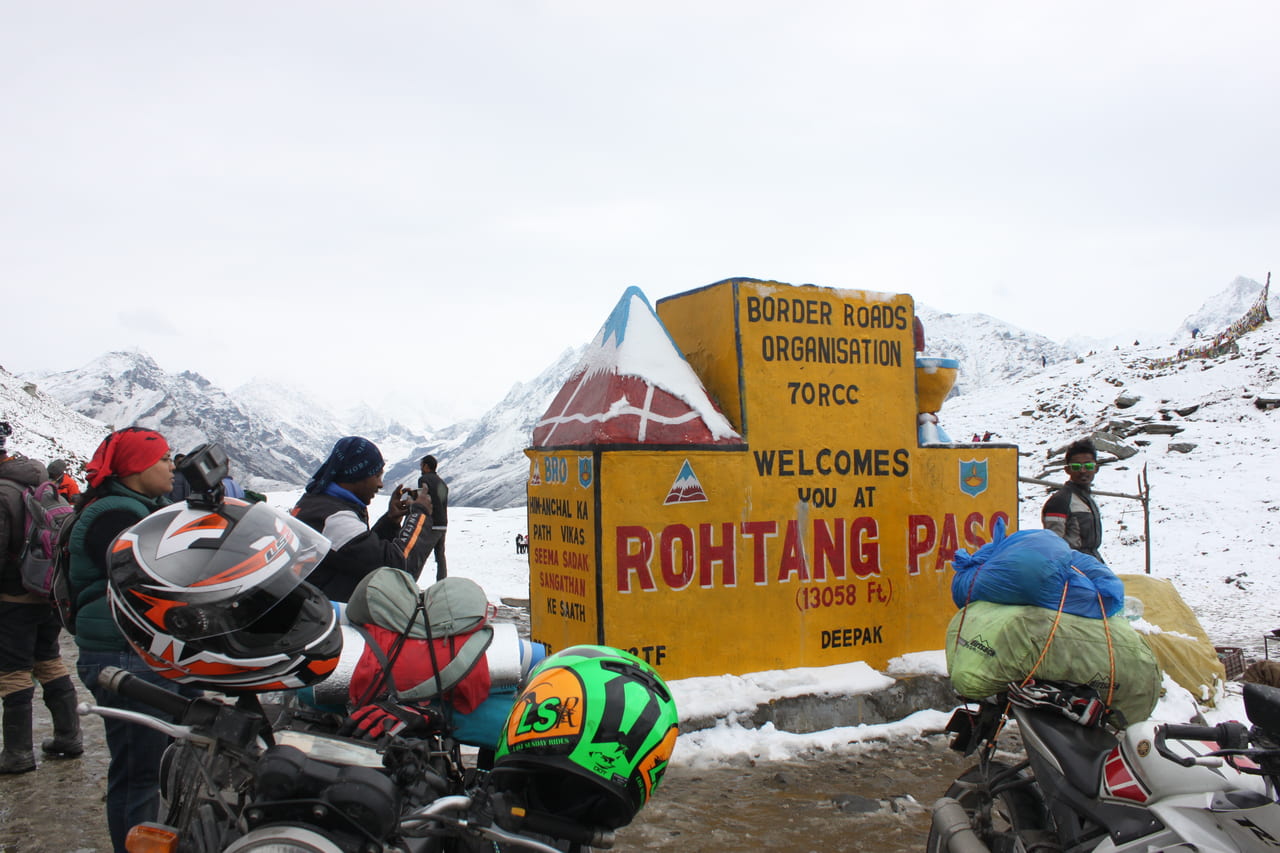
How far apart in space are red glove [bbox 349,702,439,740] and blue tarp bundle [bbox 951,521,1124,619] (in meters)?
2.53

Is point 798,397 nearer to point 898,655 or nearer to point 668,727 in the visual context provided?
point 898,655

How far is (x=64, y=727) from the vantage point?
230 inches

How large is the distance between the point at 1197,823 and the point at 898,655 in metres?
4.52

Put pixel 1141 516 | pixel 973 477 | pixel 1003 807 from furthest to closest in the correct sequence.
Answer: pixel 1141 516
pixel 973 477
pixel 1003 807

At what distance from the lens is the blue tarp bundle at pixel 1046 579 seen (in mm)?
3891

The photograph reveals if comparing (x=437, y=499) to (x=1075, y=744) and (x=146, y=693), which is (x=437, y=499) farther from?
(x=1075, y=744)

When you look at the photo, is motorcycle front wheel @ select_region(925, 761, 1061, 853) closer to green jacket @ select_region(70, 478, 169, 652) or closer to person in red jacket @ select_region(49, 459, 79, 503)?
green jacket @ select_region(70, 478, 169, 652)

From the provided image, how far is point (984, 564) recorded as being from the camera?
14.1 ft

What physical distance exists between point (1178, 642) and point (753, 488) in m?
3.65

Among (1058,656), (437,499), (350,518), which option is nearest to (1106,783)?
(1058,656)

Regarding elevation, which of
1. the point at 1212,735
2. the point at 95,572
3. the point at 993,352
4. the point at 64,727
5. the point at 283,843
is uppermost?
the point at 993,352

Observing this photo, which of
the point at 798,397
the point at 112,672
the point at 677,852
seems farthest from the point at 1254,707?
the point at 798,397

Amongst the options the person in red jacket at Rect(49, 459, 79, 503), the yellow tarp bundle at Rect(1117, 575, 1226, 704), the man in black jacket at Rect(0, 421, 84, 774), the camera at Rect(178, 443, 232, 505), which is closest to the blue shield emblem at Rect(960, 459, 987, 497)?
the yellow tarp bundle at Rect(1117, 575, 1226, 704)

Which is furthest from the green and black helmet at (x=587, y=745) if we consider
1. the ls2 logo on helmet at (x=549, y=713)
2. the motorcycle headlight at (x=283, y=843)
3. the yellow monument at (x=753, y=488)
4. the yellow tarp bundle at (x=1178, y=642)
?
the yellow tarp bundle at (x=1178, y=642)
